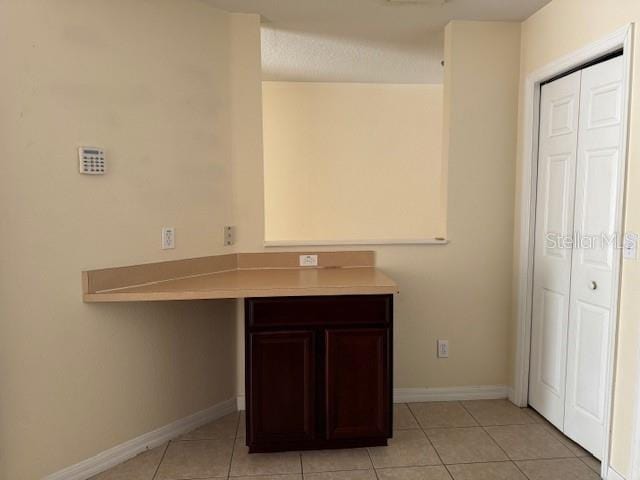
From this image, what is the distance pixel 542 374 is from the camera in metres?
2.83

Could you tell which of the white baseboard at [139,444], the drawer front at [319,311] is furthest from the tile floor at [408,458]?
the drawer front at [319,311]

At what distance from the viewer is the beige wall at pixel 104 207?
78.3 inches

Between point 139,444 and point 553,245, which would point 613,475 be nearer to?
point 553,245

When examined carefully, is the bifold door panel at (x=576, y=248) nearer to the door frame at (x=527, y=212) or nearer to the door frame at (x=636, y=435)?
the door frame at (x=527, y=212)

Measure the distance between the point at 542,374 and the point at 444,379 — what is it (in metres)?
0.60

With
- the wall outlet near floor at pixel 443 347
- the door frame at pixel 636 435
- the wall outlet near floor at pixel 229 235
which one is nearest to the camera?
the door frame at pixel 636 435

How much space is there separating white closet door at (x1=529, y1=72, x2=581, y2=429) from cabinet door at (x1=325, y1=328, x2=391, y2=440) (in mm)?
1035

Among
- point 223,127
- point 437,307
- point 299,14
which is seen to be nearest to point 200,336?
point 223,127

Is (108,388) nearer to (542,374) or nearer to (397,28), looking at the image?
(542,374)

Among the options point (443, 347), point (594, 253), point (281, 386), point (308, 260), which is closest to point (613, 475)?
point (594, 253)

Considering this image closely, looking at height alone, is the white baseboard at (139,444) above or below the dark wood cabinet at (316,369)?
below

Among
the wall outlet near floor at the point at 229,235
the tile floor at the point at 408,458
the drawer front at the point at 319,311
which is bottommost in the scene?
the tile floor at the point at 408,458

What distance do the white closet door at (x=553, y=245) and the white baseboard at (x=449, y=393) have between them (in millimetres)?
233

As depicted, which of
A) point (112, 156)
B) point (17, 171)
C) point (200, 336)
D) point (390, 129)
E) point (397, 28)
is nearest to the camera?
point (17, 171)
